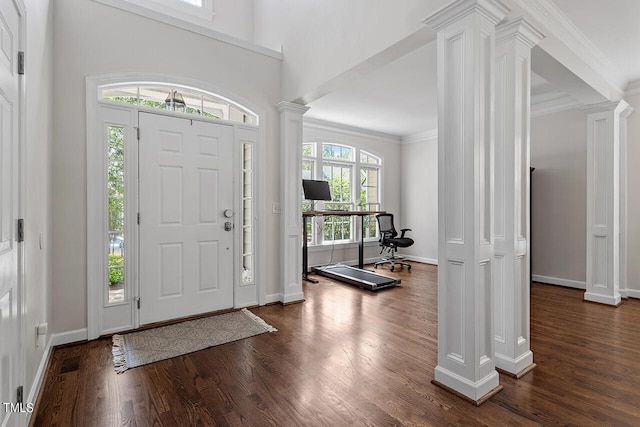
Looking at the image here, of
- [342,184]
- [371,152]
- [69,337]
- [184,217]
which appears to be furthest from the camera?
[371,152]

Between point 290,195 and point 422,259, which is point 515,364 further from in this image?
Answer: point 422,259

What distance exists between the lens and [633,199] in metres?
4.22

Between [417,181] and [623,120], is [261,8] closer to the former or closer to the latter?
[417,181]

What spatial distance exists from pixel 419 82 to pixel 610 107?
2269 millimetres

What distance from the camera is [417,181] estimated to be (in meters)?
7.17

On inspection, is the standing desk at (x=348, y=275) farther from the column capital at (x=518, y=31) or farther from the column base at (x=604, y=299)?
the column capital at (x=518, y=31)

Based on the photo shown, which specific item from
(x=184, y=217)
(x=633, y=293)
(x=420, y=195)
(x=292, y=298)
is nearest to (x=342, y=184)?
(x=420, y=195)

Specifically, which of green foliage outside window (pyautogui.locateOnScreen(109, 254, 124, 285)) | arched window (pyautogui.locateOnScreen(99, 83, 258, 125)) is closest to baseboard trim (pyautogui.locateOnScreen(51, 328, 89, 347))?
green foliage outside window (pyautogui.locateOnScreen(109, 254, 124, 285))

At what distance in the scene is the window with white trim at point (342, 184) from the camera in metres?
6.16

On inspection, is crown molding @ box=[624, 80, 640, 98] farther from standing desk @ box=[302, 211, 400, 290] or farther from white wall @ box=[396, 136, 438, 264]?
standing desk @ box=[302, 211, 400, 290]

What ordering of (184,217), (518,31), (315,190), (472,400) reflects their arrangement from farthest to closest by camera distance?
(315,190) < (184,217) < (518,31) < (472,400)

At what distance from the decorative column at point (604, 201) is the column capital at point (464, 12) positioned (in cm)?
296

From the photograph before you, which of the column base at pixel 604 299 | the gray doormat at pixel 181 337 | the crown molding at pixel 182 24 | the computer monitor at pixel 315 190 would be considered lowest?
the gray doormat at pixel 181 337

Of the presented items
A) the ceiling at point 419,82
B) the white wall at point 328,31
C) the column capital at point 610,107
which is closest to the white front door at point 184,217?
the white wall at point 328,31
